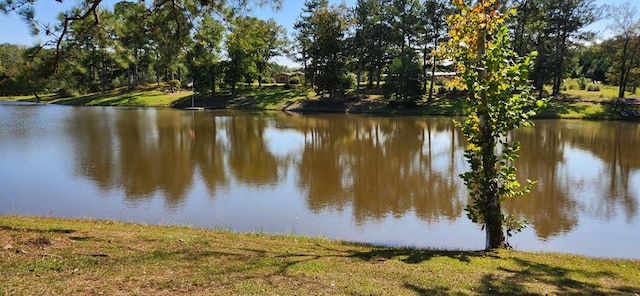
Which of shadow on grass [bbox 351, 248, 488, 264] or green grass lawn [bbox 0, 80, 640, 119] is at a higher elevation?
green grass lawn [bbox 0, 80, 640, 119]

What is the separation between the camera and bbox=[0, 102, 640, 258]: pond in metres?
10.2

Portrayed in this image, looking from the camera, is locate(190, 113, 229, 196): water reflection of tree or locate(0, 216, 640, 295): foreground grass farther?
locate(190, 113, 229, 196): water reflection of tree

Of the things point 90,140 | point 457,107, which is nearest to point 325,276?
point 90,140

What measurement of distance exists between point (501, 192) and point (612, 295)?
2679mm

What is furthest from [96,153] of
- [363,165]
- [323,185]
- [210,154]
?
[363,165]

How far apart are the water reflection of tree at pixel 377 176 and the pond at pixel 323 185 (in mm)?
61

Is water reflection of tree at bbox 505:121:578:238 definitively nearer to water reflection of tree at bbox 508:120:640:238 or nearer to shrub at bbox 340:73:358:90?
Result: water reflection of tree at bbox 508:120:640:238

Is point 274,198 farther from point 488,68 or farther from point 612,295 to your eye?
point 612,295

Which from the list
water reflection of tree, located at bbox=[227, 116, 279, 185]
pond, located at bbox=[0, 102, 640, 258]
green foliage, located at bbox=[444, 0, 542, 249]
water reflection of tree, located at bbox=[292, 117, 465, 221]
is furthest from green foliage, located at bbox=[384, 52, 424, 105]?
green foliage, located at bbox=[444, 0, 542, 249]

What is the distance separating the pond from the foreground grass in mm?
2675

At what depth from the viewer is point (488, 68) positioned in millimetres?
7227

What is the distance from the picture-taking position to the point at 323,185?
14344mm

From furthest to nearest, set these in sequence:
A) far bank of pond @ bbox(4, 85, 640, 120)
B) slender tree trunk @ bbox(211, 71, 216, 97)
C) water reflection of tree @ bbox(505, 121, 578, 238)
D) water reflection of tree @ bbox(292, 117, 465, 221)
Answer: slender tree trunk @ bbox(211, 71, 216, 97), far bank of pond @ bbox(4, 85, 640, 120), water reflection of tree @ bbox(292, 117, 465, 221), water reflection of tree @ bbox(505, 121, 578, 238)

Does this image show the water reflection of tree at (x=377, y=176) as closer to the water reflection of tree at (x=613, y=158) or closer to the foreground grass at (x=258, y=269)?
the water reflection of tree at (x=613, y=158)
